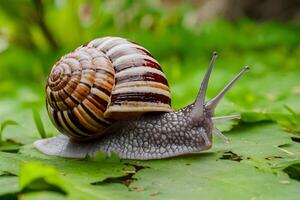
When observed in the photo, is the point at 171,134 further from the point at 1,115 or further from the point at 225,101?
the point at 1,115

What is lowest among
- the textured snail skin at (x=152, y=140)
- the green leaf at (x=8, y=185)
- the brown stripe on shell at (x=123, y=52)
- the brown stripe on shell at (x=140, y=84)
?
the green leaf at (x=8, y=185)

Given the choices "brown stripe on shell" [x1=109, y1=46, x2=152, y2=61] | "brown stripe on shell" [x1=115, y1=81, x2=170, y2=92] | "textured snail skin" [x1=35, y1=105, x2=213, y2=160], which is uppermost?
"brown stripe on shell" [x1=109, y1=46, x2=152, y2=61]

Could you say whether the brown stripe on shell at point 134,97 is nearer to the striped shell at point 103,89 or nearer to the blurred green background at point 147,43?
the striped shell at point 103,89

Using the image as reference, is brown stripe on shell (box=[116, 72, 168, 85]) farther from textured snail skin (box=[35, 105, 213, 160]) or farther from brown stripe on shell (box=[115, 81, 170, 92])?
textured snail skin (box=[35, 105, 213, 160])

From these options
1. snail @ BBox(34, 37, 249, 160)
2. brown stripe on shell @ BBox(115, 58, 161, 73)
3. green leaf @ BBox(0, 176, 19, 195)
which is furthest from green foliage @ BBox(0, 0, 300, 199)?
brown stripe on shell @ BBox(115, 58, 161, 73)

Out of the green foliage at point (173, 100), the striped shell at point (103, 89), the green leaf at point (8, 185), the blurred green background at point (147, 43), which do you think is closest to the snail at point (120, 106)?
the striped shell at point (103, 89)

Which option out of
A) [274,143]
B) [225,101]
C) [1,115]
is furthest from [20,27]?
[274,143]
